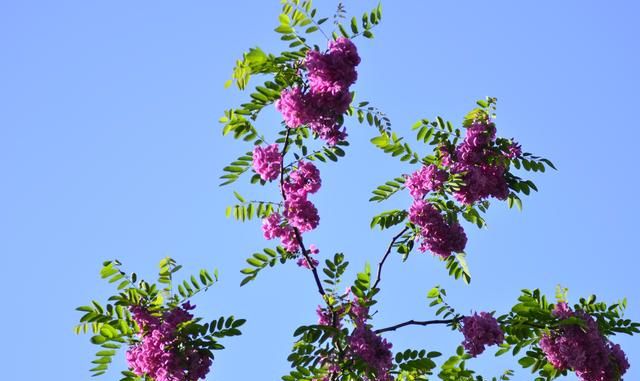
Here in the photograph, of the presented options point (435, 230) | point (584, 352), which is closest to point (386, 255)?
point (435, 230)

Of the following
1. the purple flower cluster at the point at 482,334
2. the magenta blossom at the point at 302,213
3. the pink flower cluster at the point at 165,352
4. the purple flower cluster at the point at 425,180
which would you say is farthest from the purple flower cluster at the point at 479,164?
the pink flower cluster at the point at 165,352

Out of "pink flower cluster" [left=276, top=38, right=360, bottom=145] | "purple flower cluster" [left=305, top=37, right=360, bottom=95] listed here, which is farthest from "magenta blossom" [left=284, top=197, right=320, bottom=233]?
"purple flower cluster" [left=305, top=37, right=360, bottom=95]

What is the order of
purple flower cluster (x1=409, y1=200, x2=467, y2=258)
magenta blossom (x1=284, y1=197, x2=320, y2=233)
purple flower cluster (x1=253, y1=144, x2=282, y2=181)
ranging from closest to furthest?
1. magenta blossom (x1=284, y1=197, x2=320, y2=233)
2. purple flower cluster (x1=253, y1=144, x2=282, y2=181)
3. purple flower cluster (x1=409, y1=200, x2=467, y2=258)

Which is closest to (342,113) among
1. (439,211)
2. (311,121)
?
(311,121)

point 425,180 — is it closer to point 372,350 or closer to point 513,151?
point 513,151

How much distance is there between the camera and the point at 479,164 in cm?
902

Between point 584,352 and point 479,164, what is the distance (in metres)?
2.04

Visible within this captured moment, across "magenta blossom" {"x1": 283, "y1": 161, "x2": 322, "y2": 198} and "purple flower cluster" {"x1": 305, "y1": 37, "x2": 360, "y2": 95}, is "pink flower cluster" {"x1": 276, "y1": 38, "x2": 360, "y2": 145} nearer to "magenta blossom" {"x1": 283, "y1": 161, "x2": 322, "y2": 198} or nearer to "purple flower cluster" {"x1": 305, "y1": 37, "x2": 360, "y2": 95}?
"purple flower cluster" {"x1": 305, "y1": 37, "x2": 360, "y2": 95}

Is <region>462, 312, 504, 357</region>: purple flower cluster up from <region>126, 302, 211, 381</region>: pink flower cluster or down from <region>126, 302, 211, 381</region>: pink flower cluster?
down

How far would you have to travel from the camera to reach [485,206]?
30.1ft

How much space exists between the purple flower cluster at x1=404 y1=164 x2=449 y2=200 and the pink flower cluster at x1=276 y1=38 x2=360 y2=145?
1240mm

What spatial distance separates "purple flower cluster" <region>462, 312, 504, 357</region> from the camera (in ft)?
26.4

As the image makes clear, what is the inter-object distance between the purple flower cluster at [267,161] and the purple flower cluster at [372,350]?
1.62 m

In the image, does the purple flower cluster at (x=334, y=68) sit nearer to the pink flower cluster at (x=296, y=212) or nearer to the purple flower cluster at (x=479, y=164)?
the pink flower cluster at (x=296, y=212)
